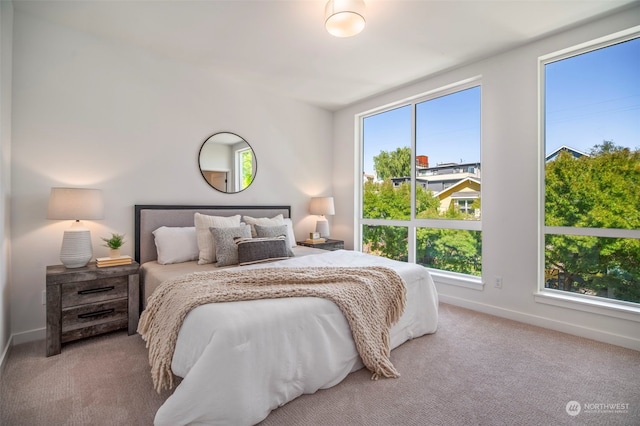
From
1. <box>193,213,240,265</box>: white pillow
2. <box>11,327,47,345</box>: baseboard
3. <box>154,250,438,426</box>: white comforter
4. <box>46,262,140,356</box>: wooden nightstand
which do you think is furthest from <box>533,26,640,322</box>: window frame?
<box>11,327,47,345</box>: baseboard

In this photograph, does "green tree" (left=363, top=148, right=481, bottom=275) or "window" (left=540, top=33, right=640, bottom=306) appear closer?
"window" (left=540, top=33, right=640, bottom=306)

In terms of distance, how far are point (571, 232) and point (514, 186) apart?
2.03 feet

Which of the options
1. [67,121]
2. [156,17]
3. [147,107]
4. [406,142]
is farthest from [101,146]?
[406,142]

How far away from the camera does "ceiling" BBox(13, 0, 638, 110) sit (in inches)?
92.7

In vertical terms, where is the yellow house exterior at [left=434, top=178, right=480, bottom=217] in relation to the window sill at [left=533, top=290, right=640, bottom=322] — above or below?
above

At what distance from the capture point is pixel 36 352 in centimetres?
231

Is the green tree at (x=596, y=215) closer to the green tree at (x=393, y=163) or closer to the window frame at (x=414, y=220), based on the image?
the window frame at (x=414, y=220)

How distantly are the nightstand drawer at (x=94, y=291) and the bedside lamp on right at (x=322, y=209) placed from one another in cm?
247

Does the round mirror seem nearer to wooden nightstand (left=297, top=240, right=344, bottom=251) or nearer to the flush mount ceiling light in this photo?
wooden nightstand (left=297, top=240, right=344, bottom=251)

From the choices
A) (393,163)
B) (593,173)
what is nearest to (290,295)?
(593,173)

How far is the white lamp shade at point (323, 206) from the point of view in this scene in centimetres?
434

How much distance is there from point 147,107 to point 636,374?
15.0 ft

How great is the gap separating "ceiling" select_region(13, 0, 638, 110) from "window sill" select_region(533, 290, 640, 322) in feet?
7.80

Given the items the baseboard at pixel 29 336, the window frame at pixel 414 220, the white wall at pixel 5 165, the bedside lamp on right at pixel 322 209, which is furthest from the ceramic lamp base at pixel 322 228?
the white wall at pixel 5 165
